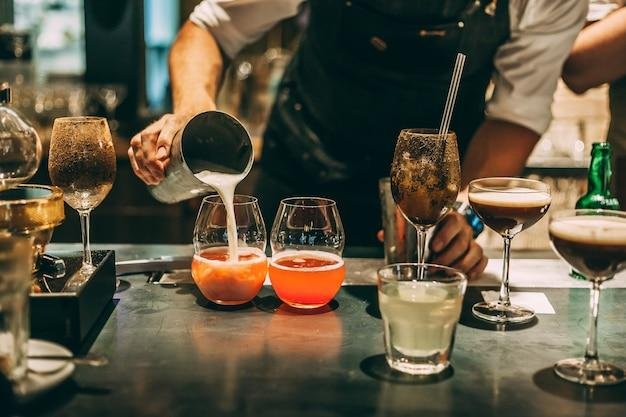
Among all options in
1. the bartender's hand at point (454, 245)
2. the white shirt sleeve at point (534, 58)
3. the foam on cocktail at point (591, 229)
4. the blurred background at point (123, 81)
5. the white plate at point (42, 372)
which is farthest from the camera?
the blurred background at point (123, 81)

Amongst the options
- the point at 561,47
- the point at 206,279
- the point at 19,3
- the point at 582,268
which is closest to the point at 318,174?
the point at 561,47

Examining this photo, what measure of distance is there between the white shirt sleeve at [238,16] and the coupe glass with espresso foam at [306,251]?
1080 millimetres

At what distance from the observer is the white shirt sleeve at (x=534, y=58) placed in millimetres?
2289

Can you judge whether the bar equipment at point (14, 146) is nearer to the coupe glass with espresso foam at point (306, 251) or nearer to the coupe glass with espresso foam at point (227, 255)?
the coupe glass with espresso foam at point (227, 255)

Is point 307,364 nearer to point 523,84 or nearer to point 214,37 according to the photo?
point 523,84

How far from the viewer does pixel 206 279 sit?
1540 millimetres

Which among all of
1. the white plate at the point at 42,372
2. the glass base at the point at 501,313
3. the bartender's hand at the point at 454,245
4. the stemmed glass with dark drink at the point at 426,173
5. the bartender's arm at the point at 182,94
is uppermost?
the bartender's arm at the point at 182,94

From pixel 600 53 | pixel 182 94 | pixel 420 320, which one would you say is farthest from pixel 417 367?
pixel 600 53

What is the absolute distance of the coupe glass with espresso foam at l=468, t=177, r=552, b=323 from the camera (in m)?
1.56

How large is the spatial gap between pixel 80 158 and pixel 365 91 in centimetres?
108

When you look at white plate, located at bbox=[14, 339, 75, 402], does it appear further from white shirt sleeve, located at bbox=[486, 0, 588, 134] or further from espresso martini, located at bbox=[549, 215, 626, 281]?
white shirt sleeve, located at bbox=[486, 0, 588, 134]

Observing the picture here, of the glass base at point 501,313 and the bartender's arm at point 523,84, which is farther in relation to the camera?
the bartender's arm at point 523,84

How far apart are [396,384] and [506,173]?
1.25 meters

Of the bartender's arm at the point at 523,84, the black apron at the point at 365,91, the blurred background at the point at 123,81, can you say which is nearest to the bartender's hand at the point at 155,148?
the black apron at the point at 365,91
